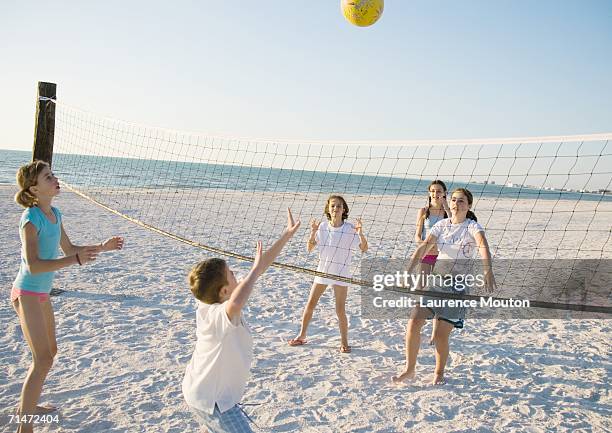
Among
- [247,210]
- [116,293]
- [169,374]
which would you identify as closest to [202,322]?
[169,374]

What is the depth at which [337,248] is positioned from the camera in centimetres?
399

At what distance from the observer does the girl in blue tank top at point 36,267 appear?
8.17 feet

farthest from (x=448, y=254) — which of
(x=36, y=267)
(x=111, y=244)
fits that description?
(x=36, y=267)

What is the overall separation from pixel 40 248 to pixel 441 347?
2784 millimetres

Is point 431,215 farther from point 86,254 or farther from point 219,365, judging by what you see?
point 86,254

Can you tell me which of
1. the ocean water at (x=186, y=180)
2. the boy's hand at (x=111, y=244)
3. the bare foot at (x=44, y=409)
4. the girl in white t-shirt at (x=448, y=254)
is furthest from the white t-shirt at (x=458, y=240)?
the ocean water at (x=186, y=180)

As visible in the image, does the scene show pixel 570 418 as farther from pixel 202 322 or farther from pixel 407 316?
pixel 202 322

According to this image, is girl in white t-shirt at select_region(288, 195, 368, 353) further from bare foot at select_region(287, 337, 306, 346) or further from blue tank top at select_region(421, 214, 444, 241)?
blue tank top at select_region(421, 214, 444, 241)

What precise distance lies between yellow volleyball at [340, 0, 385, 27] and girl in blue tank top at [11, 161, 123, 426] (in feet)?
12.4

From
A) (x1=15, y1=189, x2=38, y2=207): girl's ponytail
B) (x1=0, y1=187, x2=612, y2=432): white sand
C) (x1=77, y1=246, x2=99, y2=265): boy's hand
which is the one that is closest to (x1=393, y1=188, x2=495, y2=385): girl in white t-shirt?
(x1=0, y1=187, x2=612, y2=432): white sand

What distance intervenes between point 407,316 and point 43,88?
473 cm

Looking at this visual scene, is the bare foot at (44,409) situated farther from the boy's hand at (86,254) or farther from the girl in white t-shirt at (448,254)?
the girl in white t-shirt at (448,254)

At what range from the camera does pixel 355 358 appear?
3.92m

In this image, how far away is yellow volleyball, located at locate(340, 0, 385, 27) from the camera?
505cm
